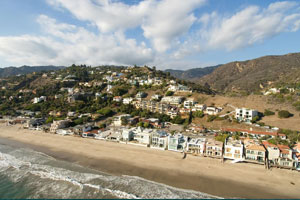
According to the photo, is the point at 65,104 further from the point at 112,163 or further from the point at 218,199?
the point at 218,199

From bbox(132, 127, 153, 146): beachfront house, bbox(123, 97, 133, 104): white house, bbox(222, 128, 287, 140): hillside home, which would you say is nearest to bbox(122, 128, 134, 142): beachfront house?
bbox(132, 127, 153, 146): beachfront house

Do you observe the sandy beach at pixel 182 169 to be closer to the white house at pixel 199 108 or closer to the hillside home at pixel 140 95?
the white house at pixel 199 108

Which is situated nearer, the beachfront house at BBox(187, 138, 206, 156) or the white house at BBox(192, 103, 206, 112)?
the beachfront house at BBox(187, 138, 206, 156)

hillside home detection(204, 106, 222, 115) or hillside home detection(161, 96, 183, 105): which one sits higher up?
hillside home detection(161, 96, 183, 105)

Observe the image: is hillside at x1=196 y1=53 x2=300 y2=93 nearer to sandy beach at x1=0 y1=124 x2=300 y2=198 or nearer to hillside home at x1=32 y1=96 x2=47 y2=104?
sandy beach at x1=0 y1=124 x2=300 y2=198

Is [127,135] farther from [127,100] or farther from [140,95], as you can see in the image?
[140,95]

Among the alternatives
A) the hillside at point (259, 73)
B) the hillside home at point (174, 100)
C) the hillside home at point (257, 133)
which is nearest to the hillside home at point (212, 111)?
the hillside home at point (257, 133)

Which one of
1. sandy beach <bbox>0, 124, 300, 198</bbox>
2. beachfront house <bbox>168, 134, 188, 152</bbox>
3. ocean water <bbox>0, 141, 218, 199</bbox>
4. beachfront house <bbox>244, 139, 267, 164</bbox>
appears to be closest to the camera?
ocean water <bbox>0, 141, 218, 199</bbox>
